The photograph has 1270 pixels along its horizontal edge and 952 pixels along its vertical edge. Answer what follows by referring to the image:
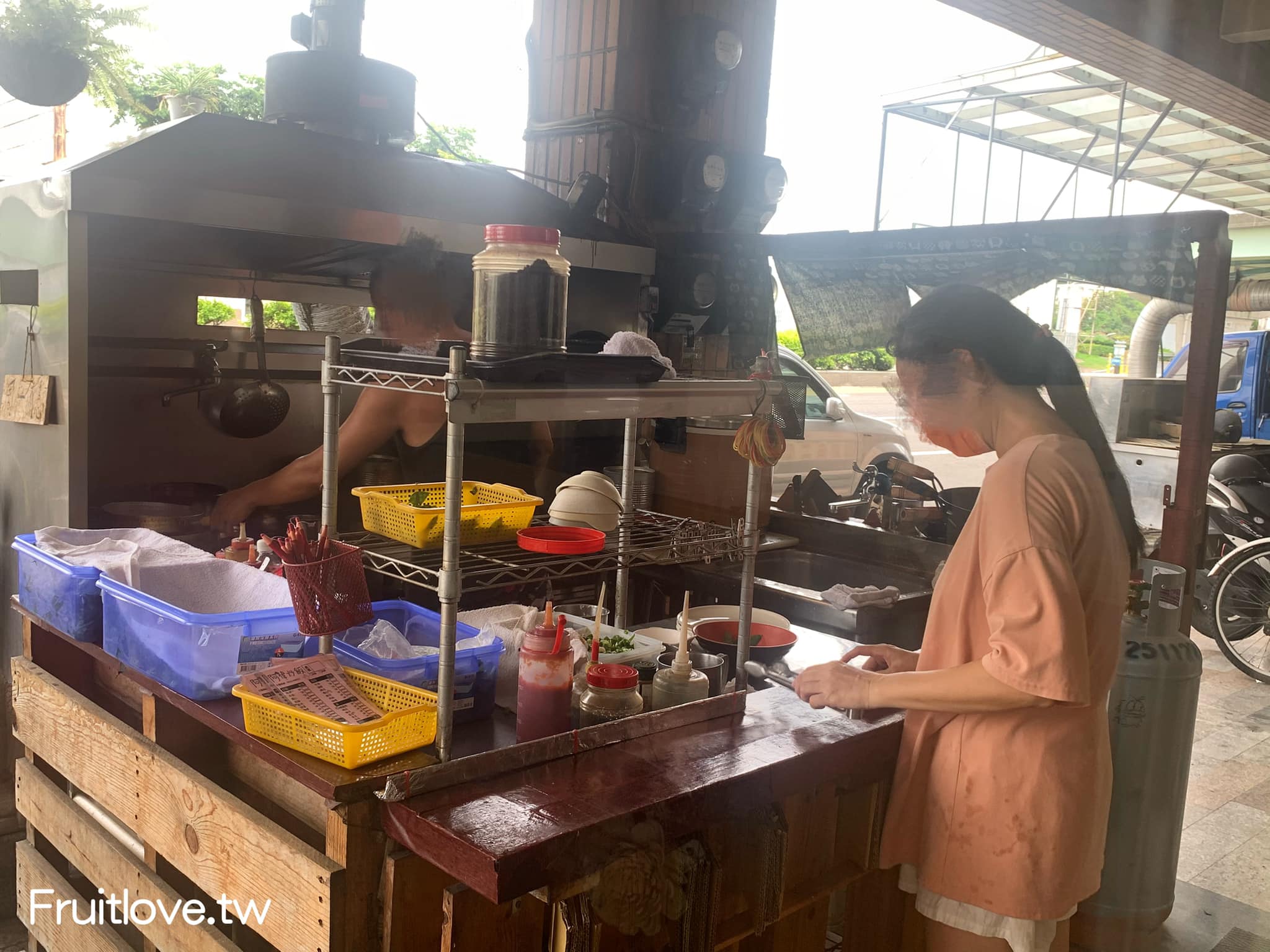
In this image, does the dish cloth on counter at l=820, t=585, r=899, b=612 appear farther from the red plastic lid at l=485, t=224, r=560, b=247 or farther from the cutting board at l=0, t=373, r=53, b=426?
the cutting board at l=0, t=373, r=53, b=426

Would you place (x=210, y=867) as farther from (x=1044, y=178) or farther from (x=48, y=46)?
(x=1044, y=178)

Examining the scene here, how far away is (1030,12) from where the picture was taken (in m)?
2.91

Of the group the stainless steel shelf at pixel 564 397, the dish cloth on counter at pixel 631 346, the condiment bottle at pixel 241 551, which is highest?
the dish cloth on counter at pixel 631 346

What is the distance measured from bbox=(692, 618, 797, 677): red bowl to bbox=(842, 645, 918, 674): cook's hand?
24 centimetres

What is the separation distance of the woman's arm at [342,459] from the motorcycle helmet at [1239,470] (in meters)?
5.00

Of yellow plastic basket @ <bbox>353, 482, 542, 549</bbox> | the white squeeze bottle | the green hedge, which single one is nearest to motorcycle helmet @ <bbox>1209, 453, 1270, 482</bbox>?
the green hedge

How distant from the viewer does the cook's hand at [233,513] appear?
324 cm

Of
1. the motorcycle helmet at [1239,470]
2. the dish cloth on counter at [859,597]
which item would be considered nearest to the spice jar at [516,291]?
the dish cloth on counter at [859,597]

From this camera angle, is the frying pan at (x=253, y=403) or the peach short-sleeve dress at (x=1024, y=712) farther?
the frying pan at (x=253, y=403)

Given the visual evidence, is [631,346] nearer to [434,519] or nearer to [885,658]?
[434,519]

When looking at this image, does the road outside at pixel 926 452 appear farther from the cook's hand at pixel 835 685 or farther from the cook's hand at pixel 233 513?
the cook's hand at pixel 233 513

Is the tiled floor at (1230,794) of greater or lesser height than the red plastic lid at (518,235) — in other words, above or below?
below

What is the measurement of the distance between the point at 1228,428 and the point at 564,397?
20.4 ft

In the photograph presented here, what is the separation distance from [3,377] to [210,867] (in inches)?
84.2
